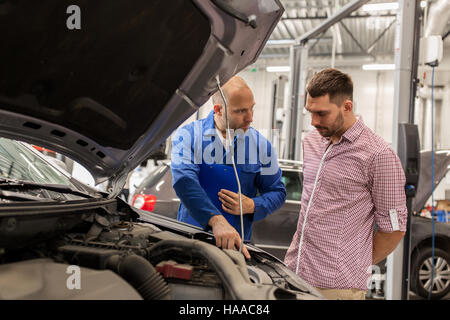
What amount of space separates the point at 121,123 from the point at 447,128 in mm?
15621

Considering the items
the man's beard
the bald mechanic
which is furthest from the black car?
the man's beard

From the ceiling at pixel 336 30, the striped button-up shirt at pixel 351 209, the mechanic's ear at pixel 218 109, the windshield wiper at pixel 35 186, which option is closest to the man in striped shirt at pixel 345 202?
the striped button-up shirt at pixel 351 209

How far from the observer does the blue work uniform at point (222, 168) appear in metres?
2.20

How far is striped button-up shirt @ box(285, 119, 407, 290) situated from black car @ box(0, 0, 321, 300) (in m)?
0.26

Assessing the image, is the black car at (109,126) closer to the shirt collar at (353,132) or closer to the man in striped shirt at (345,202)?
the man in striped shirt at (345,202)

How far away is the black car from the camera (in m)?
1.29

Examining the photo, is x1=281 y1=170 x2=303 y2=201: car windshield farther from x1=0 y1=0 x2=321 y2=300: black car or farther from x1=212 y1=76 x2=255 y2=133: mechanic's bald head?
x1=0 y1=0 x2=321 y2=300: black car

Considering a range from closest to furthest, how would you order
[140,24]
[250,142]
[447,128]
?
[140,24] → [250,142] → [447,128]

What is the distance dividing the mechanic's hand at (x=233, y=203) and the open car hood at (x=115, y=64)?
425 mm

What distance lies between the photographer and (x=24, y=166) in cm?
199

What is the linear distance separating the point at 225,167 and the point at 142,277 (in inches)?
41.0

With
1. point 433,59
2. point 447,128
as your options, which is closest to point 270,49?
point 447,128
